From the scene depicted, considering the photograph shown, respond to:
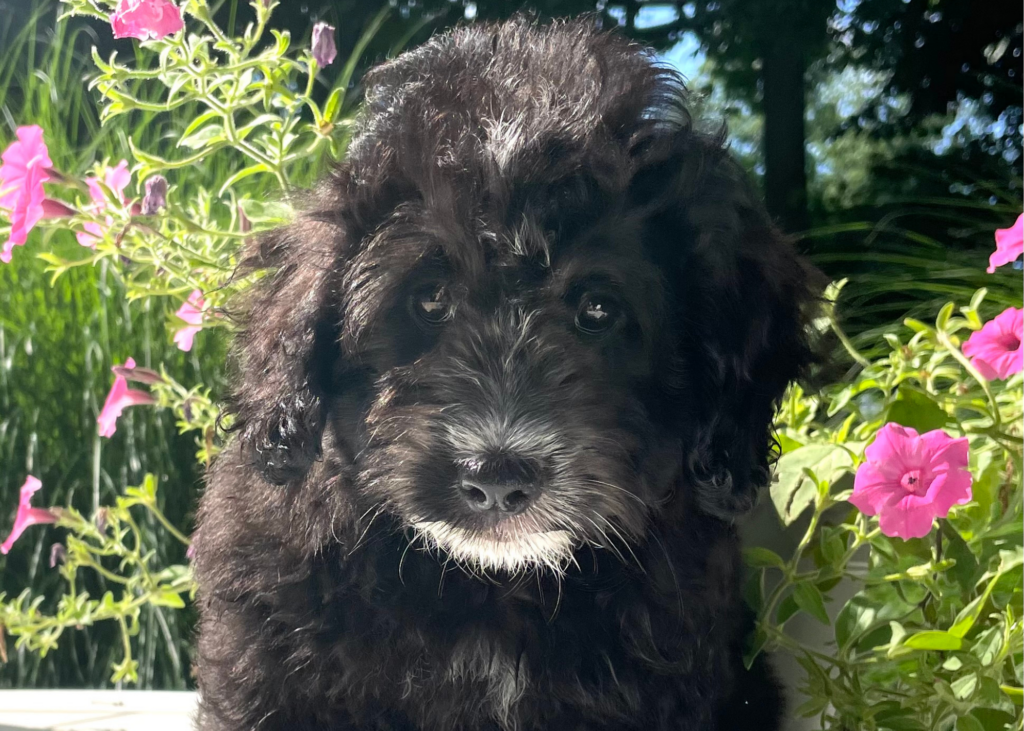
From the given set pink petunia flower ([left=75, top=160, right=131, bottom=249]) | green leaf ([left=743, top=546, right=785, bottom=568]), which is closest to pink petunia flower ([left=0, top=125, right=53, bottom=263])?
pink petunia flower ([left=75, top=160, right=131, bottom=249])

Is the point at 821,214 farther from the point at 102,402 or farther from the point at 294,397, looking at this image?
the point at 102,402

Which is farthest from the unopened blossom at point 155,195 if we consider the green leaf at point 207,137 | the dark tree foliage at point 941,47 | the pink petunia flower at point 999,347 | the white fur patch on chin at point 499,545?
the dark tree foliage at point 941,47

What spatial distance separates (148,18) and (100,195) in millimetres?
547

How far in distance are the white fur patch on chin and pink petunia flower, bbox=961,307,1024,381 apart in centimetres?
87

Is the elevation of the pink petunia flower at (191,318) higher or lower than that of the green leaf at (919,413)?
higher

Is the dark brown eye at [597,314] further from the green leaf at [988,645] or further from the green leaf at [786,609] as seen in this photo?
the green leaf at [988,645]

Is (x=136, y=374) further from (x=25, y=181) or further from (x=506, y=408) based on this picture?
(x=506, y=408)

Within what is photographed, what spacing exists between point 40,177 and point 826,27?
201 centimetres

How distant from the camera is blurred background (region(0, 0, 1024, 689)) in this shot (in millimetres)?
2484

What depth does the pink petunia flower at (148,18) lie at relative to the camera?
1.73 meters

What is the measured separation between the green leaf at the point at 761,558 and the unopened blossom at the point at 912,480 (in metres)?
0.28

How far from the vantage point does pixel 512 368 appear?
132cm

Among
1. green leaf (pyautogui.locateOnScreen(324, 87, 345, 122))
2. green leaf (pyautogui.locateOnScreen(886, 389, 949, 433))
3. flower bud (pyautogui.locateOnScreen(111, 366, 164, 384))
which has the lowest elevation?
green leaf (pyautogui.locateOnScreen(886, 389, 949, 433))

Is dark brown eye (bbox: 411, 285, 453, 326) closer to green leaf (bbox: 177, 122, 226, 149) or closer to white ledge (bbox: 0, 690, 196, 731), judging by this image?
green leaf (bbox: 177, 122, 226, 149)
